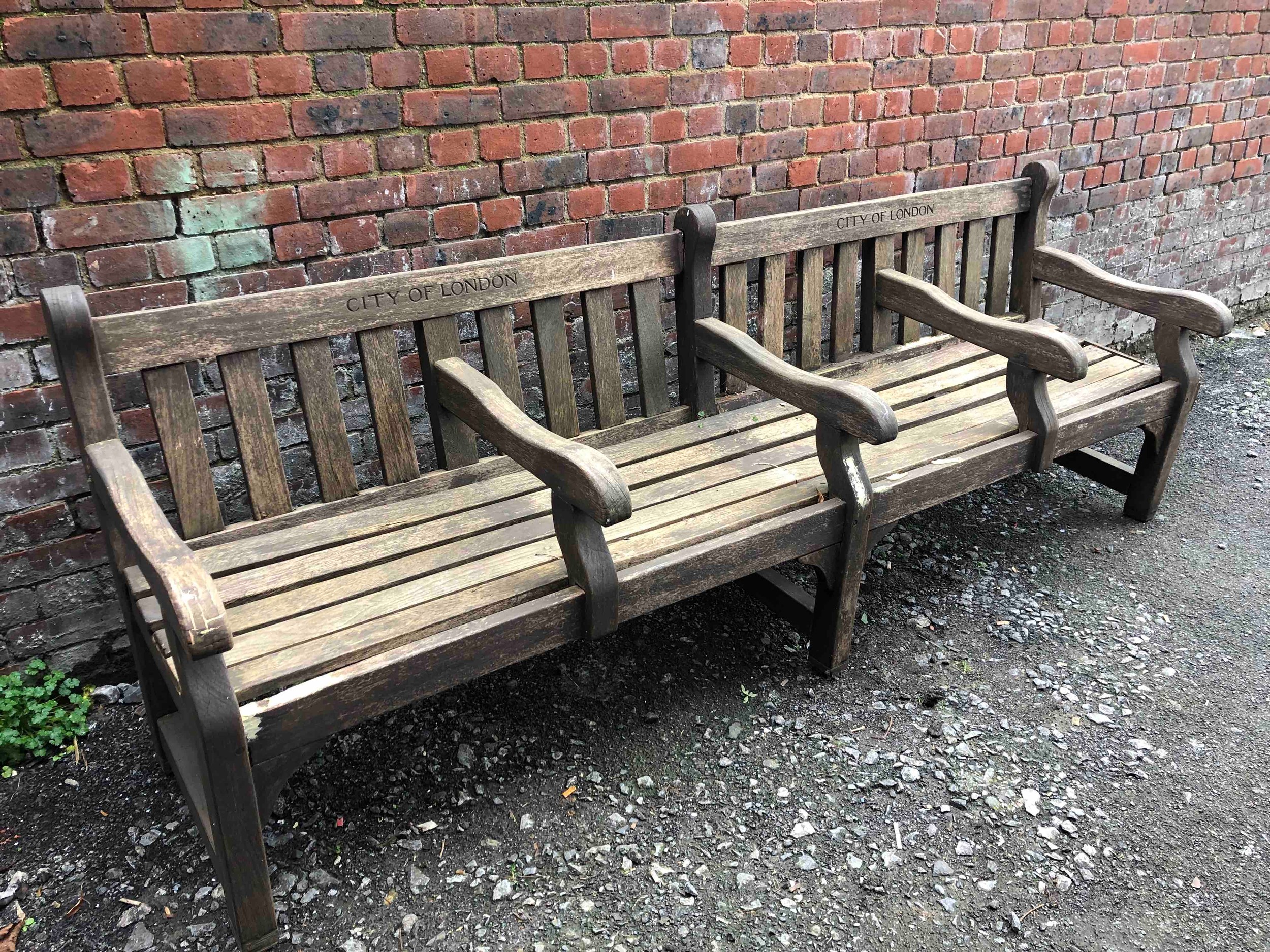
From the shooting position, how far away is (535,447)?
6.57 ft

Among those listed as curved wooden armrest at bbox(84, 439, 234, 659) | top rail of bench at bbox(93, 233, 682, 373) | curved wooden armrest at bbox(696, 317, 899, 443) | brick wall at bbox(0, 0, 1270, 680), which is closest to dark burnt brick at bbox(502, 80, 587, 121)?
brick wall at bbox(0, 0, 1270, 680)

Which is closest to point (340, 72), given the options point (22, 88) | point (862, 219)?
point (22, 88)

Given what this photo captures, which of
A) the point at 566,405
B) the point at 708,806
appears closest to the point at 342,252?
the point at 566,405

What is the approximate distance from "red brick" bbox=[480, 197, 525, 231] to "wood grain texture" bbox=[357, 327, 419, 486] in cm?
50

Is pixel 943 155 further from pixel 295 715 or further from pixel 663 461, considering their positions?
pixel 295 715

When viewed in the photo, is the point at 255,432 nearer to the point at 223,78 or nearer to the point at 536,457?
the point at 536,457

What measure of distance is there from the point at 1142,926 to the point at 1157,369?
1.88 metres

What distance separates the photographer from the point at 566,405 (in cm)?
261

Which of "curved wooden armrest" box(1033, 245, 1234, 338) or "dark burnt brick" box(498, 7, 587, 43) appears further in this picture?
"curved wooden armrest" box(1033, 245, 1234, 338)

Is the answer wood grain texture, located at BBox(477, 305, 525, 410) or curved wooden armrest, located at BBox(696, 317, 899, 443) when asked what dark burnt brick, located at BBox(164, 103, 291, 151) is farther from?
curved wooden armrest, located at BBox(696, 317, 899, 443)

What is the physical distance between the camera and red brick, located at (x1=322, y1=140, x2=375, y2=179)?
2.45 m

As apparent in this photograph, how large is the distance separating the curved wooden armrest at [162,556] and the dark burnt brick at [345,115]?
3.11 feet

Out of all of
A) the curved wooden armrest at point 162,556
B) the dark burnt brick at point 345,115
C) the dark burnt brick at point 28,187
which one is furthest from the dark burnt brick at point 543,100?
the curved wooden armrest at point 162,556

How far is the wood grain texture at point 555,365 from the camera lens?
98.9 inches
